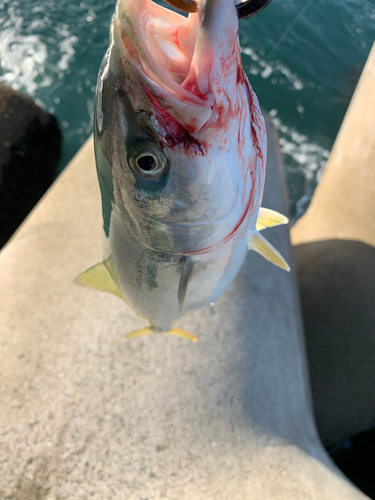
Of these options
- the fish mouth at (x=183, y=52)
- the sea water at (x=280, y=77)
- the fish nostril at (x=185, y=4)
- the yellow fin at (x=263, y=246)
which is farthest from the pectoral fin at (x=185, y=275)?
the sea water at (x=280, y=77)

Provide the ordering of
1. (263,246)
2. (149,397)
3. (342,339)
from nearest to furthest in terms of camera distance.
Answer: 1. (263,246)
2. (149,397)
3. (342,339)

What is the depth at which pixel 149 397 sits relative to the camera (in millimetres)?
1544

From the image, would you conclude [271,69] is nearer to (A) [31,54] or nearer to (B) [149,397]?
(A) [31,54]

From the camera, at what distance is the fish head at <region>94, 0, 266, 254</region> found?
0.60m

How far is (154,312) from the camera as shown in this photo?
1210 millimetres

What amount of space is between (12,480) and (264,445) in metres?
1.06

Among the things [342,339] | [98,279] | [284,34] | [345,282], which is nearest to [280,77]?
[284,34]

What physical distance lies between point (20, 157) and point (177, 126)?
10.6 ft

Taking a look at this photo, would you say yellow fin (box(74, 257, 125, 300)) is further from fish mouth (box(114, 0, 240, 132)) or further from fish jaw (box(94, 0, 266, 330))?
fish mouth (box(114, 0, 240, 132))

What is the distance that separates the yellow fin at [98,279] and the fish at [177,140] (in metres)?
0.24

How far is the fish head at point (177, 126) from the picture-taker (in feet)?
1.96

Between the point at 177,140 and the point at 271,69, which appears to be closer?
the point at 177,140

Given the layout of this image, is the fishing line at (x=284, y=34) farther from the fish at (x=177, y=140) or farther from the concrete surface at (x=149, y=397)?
the fish at (x=177, y=140)

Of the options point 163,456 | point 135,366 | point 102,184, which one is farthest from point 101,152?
point 163,456
